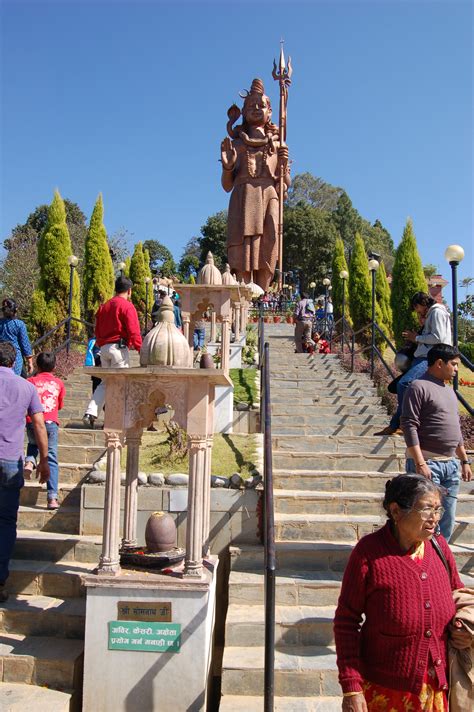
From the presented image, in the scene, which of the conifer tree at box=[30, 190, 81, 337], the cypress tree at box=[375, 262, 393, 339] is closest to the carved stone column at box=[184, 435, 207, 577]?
the conifer tree at box=[30, 190, 81, 337]

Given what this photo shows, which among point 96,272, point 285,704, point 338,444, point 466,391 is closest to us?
point 285,704

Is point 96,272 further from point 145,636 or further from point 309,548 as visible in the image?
point 145,636

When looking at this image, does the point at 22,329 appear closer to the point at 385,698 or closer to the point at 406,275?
the point at 385,698

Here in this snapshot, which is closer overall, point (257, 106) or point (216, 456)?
point (216, 456)

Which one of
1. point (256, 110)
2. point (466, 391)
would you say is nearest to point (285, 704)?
point (466, 391)

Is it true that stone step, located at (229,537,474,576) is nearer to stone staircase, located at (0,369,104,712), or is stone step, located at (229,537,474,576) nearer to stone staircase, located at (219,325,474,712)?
stone staircase, located at (219,325,474,712)

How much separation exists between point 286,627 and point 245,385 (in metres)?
6.03

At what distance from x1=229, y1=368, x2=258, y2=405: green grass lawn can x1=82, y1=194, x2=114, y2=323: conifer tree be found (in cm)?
1264

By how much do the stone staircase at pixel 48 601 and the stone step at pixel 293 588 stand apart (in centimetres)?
129

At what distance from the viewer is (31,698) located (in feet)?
13.5

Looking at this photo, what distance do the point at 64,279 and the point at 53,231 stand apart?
66.9 inches

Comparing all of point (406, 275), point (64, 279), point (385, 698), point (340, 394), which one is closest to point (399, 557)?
A: point (385, 698)

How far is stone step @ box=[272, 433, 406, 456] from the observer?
7.62m

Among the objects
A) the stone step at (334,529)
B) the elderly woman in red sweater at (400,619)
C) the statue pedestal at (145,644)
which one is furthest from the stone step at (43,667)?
the elderly woman in red sweater at (400,619)
